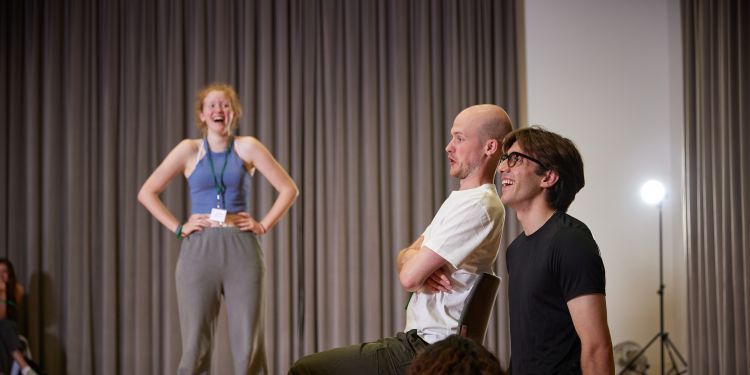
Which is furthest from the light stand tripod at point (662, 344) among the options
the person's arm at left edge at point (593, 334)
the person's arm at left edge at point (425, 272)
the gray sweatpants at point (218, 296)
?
the person's arm at left edge at point (593, 334)

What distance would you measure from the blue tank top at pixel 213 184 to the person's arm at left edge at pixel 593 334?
2.06 m

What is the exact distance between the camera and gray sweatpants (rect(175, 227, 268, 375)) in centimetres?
327

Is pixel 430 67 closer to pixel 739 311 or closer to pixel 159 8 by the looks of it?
pixel 159 8

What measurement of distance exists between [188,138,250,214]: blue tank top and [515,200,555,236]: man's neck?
1784 millimetres

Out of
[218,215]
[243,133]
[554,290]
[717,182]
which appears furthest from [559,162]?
[243,133]

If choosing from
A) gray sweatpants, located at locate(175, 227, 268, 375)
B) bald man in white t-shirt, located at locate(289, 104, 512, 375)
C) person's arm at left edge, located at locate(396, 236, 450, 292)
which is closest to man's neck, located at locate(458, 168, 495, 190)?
bald man in white t-shirt, located at locate(289, 104, 512, 375)

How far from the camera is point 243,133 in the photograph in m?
5.39

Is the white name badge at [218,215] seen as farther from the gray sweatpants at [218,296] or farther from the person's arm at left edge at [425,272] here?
the person's arm at left edge at [425,272]

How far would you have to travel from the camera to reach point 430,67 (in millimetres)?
5461

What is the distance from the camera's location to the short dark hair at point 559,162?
6.47 feet

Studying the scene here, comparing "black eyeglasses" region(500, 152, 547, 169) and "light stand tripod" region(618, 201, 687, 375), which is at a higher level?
"black eyeglasses" region(500, 152, 547, 169)

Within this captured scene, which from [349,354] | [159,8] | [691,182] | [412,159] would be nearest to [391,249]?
[412,159]

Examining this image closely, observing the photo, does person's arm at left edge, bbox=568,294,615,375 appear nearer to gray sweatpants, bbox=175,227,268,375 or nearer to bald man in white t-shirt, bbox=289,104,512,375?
bald man in white t-shirt, bbox=289,104,512,375

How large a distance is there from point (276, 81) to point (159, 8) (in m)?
0.97
